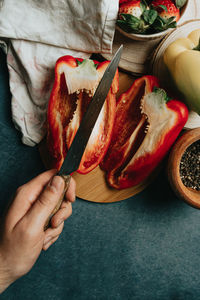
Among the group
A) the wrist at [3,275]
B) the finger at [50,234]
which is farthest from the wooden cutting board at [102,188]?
the wrist at [3,275]

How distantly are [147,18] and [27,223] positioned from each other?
596mm

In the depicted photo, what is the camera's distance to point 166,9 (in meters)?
0.73

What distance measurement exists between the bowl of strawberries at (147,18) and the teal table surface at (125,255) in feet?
1.45

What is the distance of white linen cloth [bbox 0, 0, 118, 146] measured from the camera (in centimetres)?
77

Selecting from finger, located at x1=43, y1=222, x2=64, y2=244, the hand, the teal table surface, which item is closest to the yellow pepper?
the teal table surface

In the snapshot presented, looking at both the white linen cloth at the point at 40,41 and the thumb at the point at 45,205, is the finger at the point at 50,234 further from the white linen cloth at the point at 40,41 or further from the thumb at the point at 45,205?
the white linen cloth at the point at 40,41

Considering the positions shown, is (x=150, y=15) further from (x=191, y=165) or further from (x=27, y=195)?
(x=27, y=195)

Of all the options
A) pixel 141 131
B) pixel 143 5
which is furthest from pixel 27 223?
pixel 143 5

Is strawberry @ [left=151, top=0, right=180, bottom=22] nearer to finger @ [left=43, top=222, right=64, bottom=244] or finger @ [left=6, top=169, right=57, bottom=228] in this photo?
finger @ [left=6, top=169, right=57, bottom=228]

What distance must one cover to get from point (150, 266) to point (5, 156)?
1.99 feet

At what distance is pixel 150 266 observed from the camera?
3.08 feet

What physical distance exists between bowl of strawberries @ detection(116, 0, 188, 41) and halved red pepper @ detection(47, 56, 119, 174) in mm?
110

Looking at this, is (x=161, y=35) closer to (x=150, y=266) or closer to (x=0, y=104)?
(x=0, y=104)

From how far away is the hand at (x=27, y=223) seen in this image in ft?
2.05
